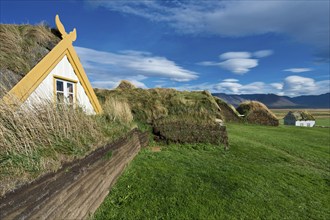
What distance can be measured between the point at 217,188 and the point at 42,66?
727cm

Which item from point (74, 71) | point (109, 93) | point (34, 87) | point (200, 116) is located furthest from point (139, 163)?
point (109, 93)

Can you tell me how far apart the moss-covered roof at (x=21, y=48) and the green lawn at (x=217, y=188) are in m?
4.81

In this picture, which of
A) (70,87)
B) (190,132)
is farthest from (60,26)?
(190,132)

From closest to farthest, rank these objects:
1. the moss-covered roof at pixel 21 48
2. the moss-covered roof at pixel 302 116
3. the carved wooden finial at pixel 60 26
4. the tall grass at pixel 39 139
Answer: the tall grass at pixel 39 139 < the moss-covered roof at pixel 21 48 < the carved wooden finial at pixel 60 26 < the moss-covered roof at pixel 302 116

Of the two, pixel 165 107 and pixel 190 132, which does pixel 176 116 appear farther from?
pixel 190 132

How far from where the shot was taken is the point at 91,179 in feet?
18.0

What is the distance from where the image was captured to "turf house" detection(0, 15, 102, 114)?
314 inches

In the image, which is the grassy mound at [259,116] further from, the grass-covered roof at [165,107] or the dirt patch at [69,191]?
the dirt patch at [69,191]

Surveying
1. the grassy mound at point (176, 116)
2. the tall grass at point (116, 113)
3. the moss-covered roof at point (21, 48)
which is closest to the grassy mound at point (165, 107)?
the grassy mound at point (176, 116)

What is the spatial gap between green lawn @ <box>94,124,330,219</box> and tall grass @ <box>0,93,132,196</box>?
1616mm

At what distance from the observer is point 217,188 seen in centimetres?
748

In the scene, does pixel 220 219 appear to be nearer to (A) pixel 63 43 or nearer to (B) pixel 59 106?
(B) pixel 59 106

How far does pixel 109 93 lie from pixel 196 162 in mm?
11875

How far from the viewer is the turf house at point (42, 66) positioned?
7.97 metres
